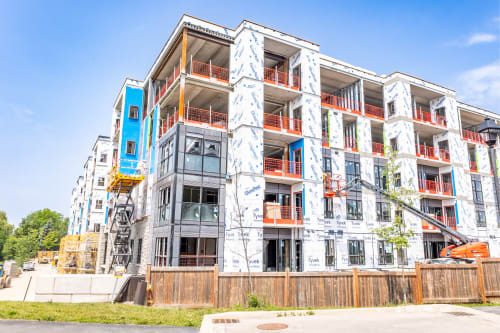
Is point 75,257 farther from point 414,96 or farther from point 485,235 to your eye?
point 485,235

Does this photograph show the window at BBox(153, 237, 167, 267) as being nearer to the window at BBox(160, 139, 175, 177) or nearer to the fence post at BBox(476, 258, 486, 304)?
the window at BBox(160, 139, 175, 177)

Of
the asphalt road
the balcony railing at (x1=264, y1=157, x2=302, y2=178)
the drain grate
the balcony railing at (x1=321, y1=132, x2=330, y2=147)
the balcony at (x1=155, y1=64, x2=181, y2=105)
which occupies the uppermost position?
the balcony at (x1=155, y1=64, x2=181, y2=105)

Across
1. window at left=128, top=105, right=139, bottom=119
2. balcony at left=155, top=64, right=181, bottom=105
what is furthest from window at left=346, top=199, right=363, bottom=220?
window at left=128, top=105, right=139, bottom=119

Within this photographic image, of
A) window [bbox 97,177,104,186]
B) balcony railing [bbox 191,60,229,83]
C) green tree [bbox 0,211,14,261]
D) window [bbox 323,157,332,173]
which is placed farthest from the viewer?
green tree [bbox 0,211,14,261]

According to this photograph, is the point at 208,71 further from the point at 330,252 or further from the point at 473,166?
the point at 473,166

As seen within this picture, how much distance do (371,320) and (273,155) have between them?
65.2 ft

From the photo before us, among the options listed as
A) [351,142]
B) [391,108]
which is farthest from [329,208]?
[391,108]

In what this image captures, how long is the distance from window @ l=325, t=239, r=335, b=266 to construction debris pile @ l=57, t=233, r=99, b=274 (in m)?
24.8

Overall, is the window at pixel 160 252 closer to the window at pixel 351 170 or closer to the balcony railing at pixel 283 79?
the balcony railing at pixel 283 79

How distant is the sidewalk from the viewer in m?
9.64

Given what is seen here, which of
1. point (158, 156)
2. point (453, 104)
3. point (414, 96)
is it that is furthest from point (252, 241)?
point (453, 104)

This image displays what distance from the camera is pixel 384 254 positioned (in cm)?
2848

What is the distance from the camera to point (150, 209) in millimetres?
25188

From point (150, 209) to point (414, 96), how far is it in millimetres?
27686
